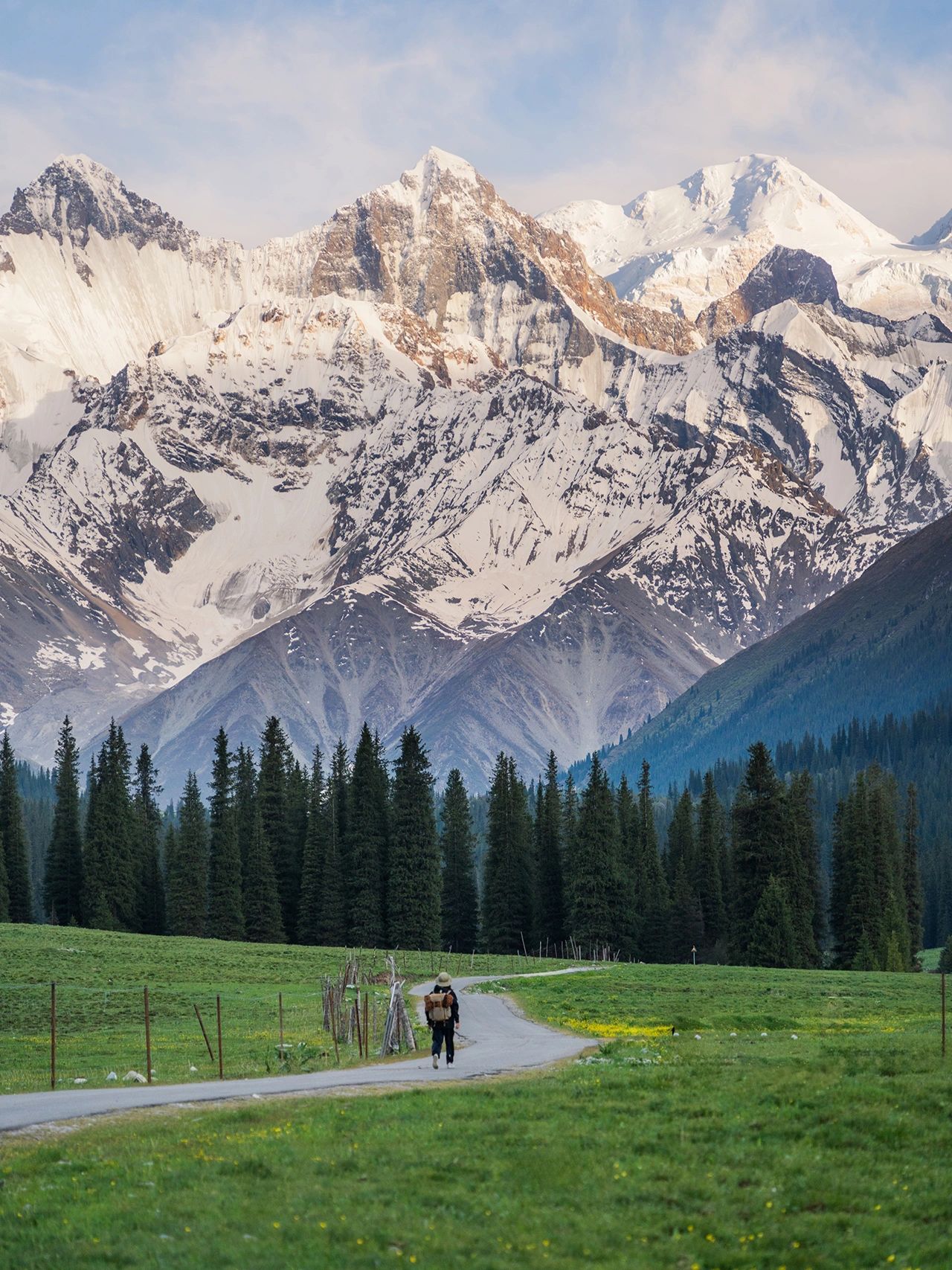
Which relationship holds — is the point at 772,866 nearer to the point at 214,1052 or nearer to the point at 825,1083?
the point at 214,1052

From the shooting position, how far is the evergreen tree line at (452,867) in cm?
11294

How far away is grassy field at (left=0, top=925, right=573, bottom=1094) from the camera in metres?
42.5

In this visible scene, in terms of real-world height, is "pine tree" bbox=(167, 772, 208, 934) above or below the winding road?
above

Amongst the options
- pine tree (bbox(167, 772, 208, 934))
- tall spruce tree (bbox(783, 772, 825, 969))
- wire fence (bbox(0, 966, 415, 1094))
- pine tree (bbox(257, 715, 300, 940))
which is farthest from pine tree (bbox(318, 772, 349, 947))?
wire fence (bbox(0, 966, 415, 1094))

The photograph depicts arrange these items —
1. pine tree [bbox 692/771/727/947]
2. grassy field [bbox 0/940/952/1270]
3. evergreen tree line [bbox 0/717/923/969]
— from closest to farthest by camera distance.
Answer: grassy field [bbox 0/940/952/1270] < evergreen tree line [bbox 0/717/923/969] < pine tree [bbox 692/771/727/947]

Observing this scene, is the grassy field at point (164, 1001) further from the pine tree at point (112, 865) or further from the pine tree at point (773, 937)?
the pine tree at point (112, 865)

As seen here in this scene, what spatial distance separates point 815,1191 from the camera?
21625 mm

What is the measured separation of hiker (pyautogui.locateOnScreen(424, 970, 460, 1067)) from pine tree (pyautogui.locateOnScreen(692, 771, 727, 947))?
90166 mm

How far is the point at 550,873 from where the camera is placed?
415 ft

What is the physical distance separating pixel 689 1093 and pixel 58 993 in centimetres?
4021

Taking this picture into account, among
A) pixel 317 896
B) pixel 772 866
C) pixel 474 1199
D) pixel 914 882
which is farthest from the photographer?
pixel 914 882

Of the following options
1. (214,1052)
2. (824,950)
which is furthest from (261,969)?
(824,950)

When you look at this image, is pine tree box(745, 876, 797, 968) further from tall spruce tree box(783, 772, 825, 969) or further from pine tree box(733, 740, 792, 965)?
tall spruce tree box(783, 772, 825, 969)

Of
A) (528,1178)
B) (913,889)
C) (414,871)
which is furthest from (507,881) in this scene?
(528,1178)
